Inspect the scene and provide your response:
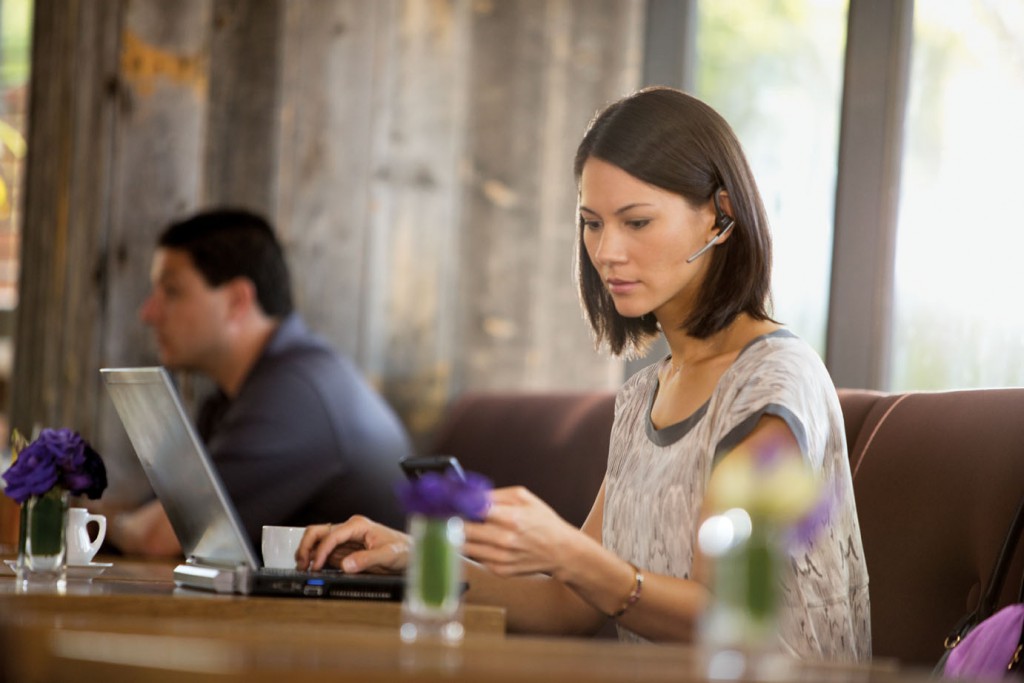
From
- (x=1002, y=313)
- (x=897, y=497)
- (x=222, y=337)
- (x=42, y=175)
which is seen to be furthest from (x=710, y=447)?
(x=42, y=175)

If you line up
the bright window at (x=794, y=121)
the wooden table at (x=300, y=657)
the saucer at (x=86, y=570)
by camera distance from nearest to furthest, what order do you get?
1. the wooden table at (x=300, y=657)
2. the saucer at (x=86, y=570)
3. the bright window at (x=794, y=121)

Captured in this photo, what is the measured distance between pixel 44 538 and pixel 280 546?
0.97 feet

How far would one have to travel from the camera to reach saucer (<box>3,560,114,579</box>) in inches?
71.4

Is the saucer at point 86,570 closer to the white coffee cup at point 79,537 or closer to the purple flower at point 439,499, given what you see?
the white coffee cup at point 79,537

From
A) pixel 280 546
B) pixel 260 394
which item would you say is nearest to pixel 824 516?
pixel 280 546

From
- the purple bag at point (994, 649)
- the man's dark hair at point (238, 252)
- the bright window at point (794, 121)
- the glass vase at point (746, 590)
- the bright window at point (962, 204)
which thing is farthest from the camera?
the man's dark hair at point (238, 252)

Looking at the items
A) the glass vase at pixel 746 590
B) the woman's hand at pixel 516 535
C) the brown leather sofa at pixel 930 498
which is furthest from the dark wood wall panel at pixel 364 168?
the glass vase at pixel 746 590

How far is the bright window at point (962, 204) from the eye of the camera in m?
2.55

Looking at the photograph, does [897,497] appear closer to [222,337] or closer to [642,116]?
[642,116]

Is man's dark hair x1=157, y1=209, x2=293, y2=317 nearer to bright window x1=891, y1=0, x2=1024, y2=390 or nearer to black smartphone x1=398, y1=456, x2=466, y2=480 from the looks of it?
bright window x1=891, y1=0, x2=1024, y2=390

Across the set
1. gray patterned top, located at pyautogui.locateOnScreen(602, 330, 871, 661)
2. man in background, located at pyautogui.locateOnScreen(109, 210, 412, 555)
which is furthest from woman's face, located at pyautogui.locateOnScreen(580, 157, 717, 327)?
man in background, located at pyautogui.locateOnScreen(109, 210, 412, 555)

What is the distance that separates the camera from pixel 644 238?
186 centimetres

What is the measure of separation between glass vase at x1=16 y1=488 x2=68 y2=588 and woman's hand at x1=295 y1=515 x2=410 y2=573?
0.30 m

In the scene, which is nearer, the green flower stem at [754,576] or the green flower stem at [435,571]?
the green flower stem at [754,576]
